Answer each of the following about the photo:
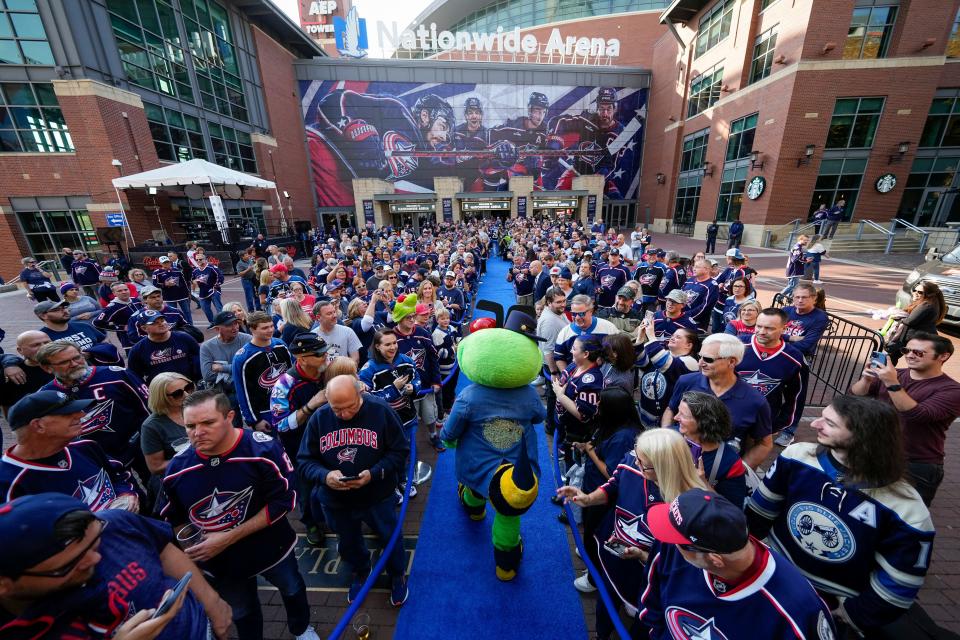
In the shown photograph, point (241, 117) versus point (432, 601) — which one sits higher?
point (241, 117)

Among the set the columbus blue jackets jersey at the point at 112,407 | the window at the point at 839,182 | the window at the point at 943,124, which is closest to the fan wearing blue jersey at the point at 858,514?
the columbus blue jackets jersey at the point at 112,407

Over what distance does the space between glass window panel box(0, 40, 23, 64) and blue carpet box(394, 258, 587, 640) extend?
2565 centimetres

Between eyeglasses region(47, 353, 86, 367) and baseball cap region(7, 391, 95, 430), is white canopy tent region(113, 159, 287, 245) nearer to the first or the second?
eyeglasses region(47, 353, 86, 367)

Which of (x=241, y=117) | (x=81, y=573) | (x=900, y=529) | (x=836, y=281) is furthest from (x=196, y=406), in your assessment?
(x=241, y=117)

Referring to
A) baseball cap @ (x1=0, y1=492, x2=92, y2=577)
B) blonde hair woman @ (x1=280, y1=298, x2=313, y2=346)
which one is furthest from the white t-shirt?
baseball cap @ (x1=0, y1=492, x2=92, y2=577)

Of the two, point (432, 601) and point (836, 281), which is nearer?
point (432, 601)

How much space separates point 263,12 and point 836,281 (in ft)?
123

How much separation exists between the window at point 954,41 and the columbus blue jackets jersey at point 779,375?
2783 cm

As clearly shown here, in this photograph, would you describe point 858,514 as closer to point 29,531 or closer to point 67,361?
point 29,531

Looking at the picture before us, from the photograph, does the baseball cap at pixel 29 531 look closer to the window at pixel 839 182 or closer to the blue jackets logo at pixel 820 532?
the blue jackets logo at pixel 820 532

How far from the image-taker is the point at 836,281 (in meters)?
12.9

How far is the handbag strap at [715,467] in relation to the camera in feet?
7.91

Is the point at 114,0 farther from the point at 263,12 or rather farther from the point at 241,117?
the point at 263,12

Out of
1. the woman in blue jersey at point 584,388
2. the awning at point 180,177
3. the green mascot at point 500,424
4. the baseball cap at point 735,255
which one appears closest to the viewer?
the green mascot at point 500,424
